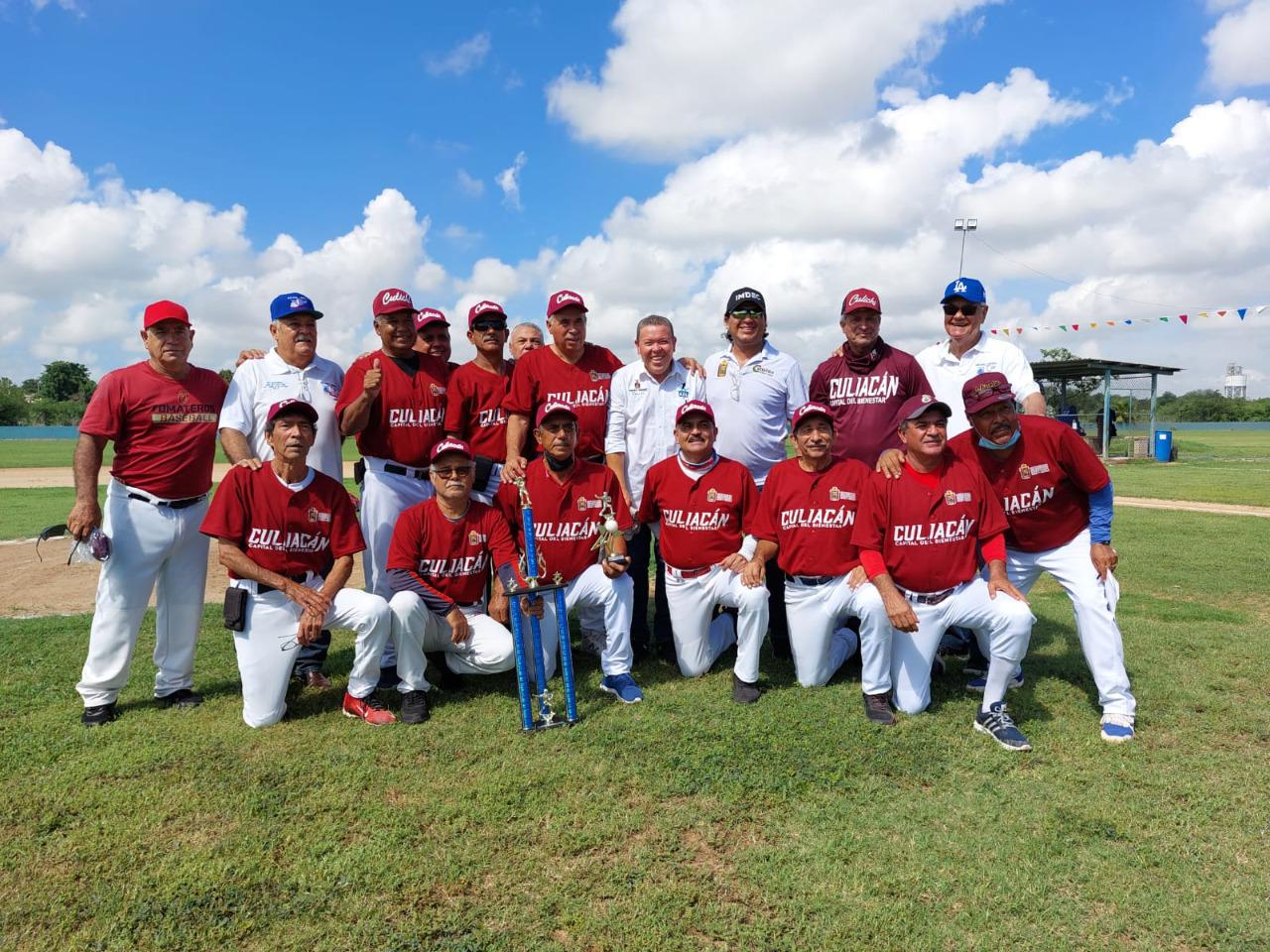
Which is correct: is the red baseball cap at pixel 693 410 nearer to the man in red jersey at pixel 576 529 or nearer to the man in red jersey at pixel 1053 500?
the man in red jersey at pixel 576 529

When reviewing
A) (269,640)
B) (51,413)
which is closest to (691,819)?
(269,640)

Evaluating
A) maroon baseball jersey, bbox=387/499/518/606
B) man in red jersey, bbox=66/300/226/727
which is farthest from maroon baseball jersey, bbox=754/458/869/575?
man in red jersey, bbox=66/300/226/727

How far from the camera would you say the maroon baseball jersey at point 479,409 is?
5434 millimetres

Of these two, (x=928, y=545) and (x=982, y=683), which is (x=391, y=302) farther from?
(x=982, y=683)

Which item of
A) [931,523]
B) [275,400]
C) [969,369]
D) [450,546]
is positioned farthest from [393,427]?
[969,369]

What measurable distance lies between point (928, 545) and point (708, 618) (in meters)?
1.45

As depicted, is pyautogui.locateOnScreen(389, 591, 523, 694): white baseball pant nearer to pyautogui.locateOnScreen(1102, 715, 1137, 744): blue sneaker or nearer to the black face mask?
the black face mask

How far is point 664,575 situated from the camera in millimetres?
5398

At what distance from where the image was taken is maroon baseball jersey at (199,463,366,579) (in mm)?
4527

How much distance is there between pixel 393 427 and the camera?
526 cm

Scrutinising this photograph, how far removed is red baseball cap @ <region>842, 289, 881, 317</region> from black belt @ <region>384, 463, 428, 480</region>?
9.74ft

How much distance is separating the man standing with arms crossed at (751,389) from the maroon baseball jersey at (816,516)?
47cm

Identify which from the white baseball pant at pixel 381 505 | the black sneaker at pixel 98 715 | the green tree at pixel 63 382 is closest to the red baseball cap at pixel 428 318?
the white baseball pant at pixel 381 505

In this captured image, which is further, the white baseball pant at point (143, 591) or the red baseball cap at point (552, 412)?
the red baseball cap at point (552, 412)
